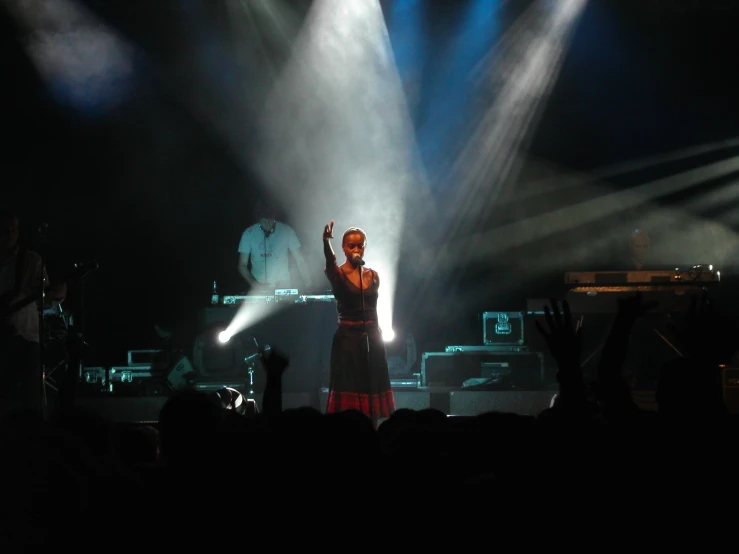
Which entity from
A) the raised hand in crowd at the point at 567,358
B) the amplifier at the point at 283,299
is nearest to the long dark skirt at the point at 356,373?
the amplifier at the point at 283,299

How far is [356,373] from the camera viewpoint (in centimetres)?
711

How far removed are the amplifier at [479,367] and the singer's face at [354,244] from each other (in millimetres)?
4022

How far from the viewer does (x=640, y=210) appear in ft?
40.7

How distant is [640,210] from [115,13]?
8103 millimetres

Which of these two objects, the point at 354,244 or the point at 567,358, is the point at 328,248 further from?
the point at 567,358

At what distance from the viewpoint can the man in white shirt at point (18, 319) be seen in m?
6.09

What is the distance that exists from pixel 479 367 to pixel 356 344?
4163 millimetres

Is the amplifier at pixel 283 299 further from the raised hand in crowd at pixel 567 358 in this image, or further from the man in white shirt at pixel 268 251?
the raised hand in crowd at pixel 567 358

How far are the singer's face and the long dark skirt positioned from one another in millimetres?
650

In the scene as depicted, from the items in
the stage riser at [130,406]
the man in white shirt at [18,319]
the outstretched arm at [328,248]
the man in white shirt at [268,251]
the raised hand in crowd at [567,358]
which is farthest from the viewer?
the man in white shirt at [268,251]

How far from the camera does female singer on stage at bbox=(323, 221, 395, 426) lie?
7.07 meters

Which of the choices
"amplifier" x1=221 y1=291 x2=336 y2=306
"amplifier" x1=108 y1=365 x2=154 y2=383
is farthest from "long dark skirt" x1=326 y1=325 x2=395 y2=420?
"amplifier" x1=108 y1=365 x2=154 y2=383

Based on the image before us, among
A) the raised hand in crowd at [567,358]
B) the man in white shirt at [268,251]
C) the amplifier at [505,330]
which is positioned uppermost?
the man in white shirt at [268,251]

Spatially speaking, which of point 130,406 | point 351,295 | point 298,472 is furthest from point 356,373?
point 298,472
